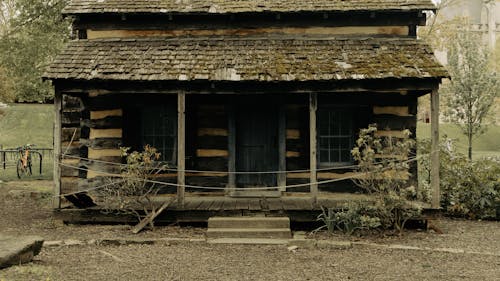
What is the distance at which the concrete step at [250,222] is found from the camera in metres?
9.05

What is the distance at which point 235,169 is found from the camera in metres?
11.6

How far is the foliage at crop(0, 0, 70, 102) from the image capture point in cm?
1825

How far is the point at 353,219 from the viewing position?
8805 millimetres

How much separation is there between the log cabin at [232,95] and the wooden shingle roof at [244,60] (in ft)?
0.14

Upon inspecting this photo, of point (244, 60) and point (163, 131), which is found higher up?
point (244, 60)

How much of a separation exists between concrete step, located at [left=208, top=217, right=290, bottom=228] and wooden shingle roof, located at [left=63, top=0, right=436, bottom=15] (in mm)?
5102

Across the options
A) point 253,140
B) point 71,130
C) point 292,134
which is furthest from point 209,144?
point 71,130

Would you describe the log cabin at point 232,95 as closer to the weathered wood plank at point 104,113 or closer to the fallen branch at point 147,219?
the weathered wood plank at point 104,113

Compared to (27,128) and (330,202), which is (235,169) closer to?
(330,202)

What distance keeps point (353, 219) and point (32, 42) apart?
15.5 metres

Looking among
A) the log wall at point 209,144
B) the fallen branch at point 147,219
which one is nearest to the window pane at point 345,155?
the log wall at point 209,144

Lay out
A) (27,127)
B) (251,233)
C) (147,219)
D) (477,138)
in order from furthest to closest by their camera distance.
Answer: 1. (477,138)
2. (27,127)
3. (147,219)
4. (251,233)

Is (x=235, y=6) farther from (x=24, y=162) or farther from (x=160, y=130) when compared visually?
(x=24, y=162)

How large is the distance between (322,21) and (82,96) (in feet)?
20.8
